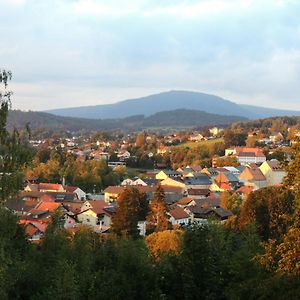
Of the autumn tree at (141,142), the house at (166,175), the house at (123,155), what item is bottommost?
the house at (166,175)

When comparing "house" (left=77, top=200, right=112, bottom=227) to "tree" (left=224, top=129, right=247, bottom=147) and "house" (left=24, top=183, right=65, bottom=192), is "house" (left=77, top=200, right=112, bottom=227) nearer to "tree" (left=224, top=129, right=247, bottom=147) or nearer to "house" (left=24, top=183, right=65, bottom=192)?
"house" (left=24, top=183, right=65, bottom=192)

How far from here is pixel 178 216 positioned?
109 ft

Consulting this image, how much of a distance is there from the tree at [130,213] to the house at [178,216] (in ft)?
6.89

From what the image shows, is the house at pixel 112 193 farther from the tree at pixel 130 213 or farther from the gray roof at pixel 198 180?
the tree at pixel 130 213

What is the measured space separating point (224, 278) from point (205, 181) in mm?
40391

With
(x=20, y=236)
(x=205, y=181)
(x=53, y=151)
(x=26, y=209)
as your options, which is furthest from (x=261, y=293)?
(x=53, y=151)

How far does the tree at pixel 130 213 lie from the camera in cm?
2783

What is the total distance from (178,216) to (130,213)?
5275 mm

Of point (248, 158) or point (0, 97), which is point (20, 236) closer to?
point (0, 97)

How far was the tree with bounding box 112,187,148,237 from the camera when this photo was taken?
27.8 meters

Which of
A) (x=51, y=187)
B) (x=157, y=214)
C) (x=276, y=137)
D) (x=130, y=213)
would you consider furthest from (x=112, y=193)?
(x=276, y=137)

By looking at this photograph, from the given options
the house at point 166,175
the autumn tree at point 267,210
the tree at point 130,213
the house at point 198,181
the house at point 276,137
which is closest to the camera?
the autumn tree at point 267,210

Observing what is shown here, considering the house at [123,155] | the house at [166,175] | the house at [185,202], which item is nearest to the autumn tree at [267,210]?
the house at [185,202]

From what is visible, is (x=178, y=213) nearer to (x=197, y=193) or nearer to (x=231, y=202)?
(x=231, y=202)
